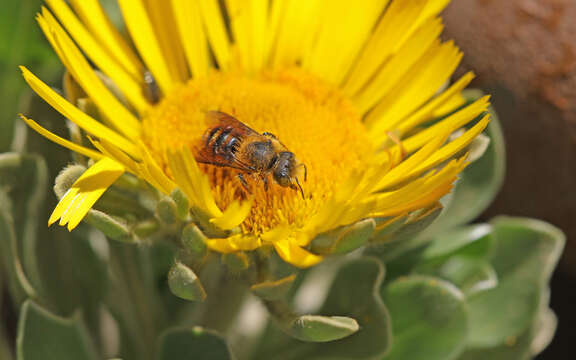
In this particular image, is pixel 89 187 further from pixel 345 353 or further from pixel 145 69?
pixel 345 353

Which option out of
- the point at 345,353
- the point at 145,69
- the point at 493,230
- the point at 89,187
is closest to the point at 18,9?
the point at 145,69

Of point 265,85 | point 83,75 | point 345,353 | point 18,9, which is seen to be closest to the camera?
point 83,75

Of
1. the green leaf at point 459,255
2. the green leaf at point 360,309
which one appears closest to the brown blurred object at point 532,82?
the green leaf at point 459,255

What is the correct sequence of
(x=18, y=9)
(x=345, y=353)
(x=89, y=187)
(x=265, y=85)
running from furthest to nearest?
(x=18, y=9)
(x=265, y=85)
(x=345, y=353)
(x=89, y=187)

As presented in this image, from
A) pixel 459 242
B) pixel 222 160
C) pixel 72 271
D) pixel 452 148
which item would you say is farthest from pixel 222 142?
pixel 459 242

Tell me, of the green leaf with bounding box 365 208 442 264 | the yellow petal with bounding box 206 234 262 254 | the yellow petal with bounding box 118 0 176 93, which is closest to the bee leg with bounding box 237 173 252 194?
the yellow petal with bounding box 206 234 262 254

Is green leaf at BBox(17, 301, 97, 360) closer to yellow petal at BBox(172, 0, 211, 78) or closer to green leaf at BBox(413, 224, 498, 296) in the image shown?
yellow petal at BBox(172, 0, 211, 78)
